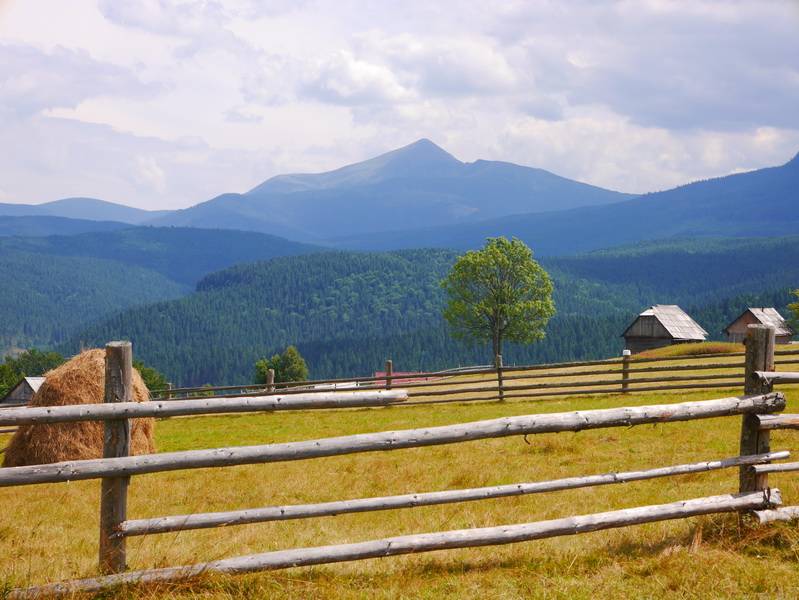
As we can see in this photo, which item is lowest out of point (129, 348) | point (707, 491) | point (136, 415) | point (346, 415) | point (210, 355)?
point (210, 355)

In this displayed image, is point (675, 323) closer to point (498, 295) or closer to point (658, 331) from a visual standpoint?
point (658, 331)

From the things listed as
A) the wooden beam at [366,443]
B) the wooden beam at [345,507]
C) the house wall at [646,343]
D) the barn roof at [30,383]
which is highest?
the wooden beam at [366,443]

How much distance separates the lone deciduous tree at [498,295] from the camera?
178 ft

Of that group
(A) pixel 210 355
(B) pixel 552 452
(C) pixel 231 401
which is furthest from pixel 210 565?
(A) pixel 210 355

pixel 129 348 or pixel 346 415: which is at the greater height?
pixel 129 348

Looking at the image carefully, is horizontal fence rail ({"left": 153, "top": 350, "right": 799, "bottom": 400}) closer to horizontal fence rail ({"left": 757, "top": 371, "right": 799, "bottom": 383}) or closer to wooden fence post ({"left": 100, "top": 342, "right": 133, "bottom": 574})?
horizontal fence rail ({"left": 757, "top": 371, "right": 799, "bottom": 383})

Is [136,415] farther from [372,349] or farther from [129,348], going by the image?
[372,349]

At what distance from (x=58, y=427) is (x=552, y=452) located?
892 cm

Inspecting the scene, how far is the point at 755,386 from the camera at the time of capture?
22.7 ft

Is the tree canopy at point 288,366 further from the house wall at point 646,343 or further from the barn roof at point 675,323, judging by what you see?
the barn roof at point 675,323

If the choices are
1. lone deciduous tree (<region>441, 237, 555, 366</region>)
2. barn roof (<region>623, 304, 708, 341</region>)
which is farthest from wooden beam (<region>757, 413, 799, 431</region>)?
barn roof (<region>623, 304, 708, 341</region>)

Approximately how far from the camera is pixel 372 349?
165375 mm

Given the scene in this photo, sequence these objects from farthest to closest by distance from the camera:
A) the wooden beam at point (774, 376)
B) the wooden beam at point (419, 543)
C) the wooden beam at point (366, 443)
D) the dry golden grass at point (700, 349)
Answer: the dry golden grass at point (700, 349) < the wooden beam at point (774, 376) < the wooden beam at point (366, 443) < the wooden beam at point (419, 543)

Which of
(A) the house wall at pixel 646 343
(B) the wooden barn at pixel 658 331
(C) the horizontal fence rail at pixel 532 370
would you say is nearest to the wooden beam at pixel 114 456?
(C) the horizontal fence rail at pixel 532 370
